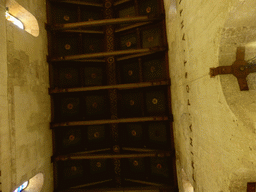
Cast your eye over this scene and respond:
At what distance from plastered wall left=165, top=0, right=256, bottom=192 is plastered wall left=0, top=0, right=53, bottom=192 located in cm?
Answer: 485

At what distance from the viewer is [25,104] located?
502cm

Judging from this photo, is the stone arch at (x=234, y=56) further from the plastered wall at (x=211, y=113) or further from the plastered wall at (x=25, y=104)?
the plastered wall at (x=25, y=104)

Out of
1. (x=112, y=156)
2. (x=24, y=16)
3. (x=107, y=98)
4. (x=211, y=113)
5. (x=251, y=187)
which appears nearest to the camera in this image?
(x=251, y=187)

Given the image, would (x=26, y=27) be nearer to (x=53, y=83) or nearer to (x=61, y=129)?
(x=53, y=83)

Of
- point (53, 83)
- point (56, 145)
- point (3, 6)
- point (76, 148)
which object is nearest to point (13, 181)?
point (56, 145)

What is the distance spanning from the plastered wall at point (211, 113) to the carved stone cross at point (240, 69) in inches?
3.7

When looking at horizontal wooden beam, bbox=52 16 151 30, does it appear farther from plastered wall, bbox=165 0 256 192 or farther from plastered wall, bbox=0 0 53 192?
plastered wall, bbox=165 0 256 192

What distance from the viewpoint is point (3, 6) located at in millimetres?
4340

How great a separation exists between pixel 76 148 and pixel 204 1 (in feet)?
23.1

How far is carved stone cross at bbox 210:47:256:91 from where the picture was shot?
2.79m

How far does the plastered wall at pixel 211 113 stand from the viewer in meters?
2.61

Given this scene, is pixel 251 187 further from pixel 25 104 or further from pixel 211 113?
pixel 25 104

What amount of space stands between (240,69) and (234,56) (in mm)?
256

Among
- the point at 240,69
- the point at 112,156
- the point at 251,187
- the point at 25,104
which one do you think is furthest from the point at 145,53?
the point at 251,187
